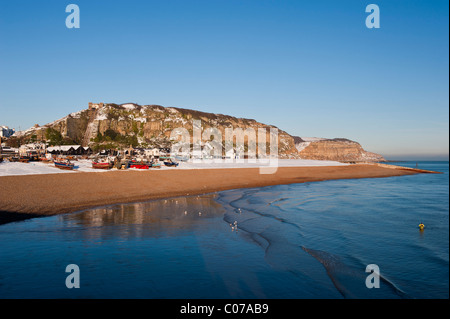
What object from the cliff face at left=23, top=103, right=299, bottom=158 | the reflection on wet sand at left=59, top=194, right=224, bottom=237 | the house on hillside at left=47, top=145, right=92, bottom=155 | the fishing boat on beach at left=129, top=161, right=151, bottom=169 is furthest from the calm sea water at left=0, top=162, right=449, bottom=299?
the cliff face at left=23, top=103, right=299, bottom=158

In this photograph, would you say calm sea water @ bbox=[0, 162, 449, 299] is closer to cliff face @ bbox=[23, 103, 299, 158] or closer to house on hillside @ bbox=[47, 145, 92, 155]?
house on hillside @ bbox=[47, 145, 92, 155]

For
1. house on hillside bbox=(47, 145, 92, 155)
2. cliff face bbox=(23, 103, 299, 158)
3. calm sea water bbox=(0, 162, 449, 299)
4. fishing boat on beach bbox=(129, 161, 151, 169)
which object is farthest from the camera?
cliff face bbox=(23, 103, 299, 158)

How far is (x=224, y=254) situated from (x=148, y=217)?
793cm

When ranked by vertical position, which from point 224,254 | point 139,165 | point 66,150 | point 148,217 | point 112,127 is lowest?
point 224,254

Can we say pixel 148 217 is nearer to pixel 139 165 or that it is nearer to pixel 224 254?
pixel 224 254

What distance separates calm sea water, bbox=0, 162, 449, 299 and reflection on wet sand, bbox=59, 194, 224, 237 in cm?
7

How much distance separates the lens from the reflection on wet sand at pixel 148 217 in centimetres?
1570

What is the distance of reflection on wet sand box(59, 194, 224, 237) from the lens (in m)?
15.7

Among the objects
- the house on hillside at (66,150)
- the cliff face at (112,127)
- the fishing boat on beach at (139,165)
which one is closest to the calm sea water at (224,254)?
the fishing boat on beach at (139,165)

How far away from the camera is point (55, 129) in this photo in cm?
15788

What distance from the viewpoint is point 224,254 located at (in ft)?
39.8

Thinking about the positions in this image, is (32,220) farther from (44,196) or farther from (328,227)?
(328,227)

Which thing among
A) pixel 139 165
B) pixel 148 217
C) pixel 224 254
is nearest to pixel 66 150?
pixel 139 165

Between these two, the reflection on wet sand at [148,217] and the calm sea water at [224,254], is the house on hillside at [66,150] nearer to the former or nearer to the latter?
the reflection on wet sand at [148,217]
